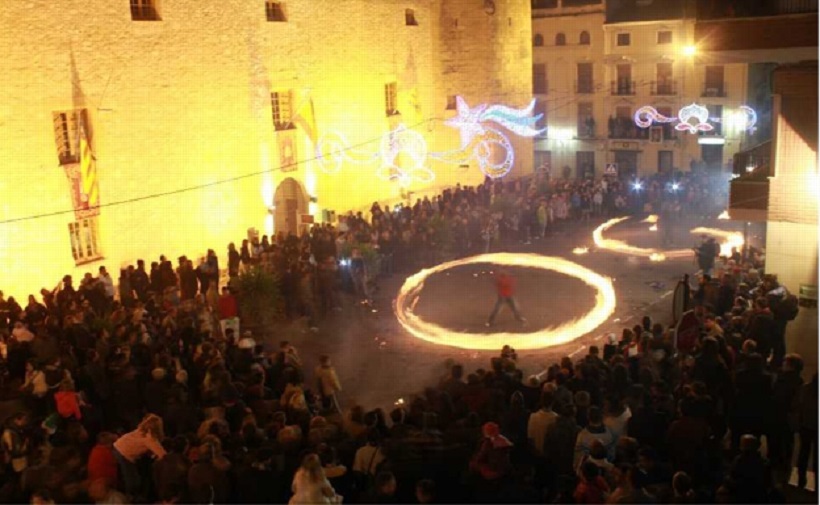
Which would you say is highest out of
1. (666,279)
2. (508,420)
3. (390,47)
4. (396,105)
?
(390,47)

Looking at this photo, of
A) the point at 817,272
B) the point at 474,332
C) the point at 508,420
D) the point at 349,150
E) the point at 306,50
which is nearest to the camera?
the point at 508,420

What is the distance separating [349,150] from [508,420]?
20946 mm

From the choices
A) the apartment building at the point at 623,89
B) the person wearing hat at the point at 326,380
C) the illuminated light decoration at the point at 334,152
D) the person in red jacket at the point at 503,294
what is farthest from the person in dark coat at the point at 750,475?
the apartment building at the point at 623,89

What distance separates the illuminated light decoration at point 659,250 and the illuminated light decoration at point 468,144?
628 cm

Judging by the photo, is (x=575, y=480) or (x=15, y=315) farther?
(x=15, y=315)

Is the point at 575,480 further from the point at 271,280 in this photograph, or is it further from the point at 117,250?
the point at 117,250

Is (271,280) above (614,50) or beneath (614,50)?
beneath

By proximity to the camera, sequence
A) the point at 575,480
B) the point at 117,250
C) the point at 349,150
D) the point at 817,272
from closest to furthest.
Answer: the point at 575,480 < the point at 817,272 < the point at 117,250 < the point at 349,150

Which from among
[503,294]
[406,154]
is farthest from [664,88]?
[503,294]

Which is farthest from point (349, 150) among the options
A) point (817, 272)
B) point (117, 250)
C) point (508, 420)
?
point (508, 420)

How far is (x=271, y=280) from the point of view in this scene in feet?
61.2

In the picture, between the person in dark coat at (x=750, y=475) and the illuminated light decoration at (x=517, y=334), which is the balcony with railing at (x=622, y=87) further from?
the person in dark coat at (x=750, y=475)

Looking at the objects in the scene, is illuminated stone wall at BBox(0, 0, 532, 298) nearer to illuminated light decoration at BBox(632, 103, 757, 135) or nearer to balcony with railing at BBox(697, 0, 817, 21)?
illuminated light decoration at BBox(632, 103, 757, 135)

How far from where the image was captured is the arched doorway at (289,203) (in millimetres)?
27828
